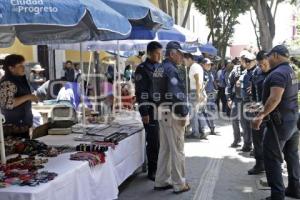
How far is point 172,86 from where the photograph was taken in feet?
19.7

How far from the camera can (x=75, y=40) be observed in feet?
23.5

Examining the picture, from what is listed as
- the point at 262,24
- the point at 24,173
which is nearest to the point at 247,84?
the point at 24,173

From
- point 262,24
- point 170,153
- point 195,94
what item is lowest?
point 170,153

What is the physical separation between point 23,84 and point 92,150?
1.47 meters

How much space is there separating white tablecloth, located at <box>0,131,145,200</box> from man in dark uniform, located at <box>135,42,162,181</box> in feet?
1.17

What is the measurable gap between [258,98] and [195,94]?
144 inches

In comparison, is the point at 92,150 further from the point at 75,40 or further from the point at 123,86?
the point at 123,86

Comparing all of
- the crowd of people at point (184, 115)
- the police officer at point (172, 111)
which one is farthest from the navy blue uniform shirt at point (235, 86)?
the police officer at point (172, 111)

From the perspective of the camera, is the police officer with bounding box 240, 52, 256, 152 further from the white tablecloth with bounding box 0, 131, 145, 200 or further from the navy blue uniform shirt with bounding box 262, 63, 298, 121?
the white tablecloth with bounding box 0, 131, 145, 200

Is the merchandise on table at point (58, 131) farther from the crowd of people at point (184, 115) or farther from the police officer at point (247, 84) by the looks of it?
the police officer at point (247, 84)

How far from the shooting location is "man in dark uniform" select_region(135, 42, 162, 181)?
22.1 feet

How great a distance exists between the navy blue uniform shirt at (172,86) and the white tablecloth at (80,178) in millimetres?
817

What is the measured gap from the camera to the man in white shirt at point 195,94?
412 inches

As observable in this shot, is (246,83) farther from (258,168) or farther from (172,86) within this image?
(172,86)
